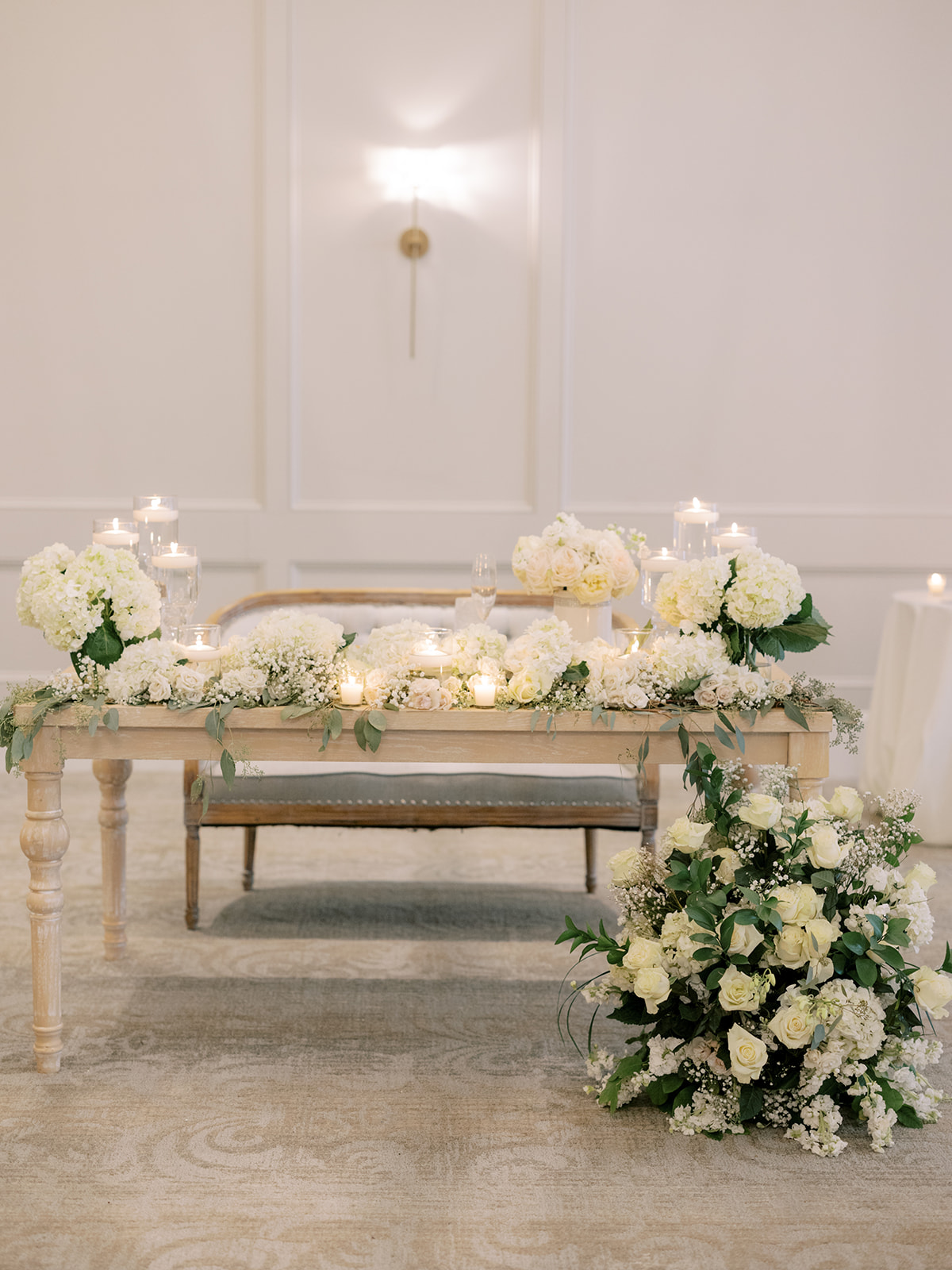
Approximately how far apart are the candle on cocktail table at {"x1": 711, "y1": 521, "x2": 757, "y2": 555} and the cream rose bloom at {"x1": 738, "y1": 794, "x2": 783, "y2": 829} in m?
0.69

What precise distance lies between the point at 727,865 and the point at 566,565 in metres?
0.77

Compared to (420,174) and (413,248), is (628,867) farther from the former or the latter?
(420,174)

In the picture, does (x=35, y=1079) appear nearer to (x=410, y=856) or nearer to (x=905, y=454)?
(x=410, y=856)

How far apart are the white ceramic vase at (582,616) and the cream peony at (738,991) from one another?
2.76 feet

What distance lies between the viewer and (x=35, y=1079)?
7.89 ft

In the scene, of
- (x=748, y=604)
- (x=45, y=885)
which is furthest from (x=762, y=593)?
(x=45, y=885)

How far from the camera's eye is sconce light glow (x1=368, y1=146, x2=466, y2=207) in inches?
186

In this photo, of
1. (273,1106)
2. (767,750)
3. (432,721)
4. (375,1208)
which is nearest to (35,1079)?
(273,1106)

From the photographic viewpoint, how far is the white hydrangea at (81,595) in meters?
2.31

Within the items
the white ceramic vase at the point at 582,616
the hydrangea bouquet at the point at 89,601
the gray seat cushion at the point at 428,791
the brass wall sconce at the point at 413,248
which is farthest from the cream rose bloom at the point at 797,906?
the brass wall sconce at the point at 413,248

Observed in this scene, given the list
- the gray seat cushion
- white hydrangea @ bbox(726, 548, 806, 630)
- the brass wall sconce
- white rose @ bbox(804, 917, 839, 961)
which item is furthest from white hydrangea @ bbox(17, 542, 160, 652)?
the brass wall sconce

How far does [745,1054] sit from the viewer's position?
2189 mm

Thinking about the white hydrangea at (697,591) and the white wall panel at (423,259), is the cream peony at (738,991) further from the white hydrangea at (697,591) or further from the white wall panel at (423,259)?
the white wall panel at (423,259)

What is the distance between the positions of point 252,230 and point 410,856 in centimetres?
258
